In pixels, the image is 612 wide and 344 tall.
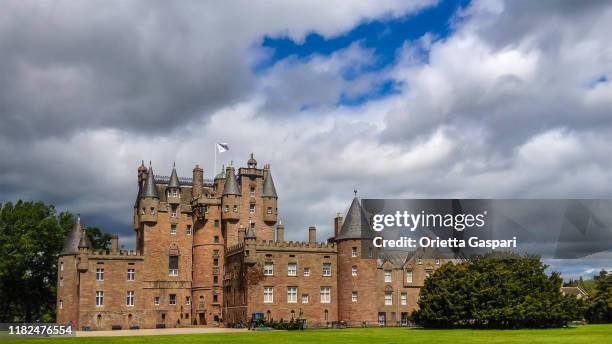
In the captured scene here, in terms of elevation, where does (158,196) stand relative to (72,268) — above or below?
above

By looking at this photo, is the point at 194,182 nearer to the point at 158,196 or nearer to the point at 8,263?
the point at 158,196

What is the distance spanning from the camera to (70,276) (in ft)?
273

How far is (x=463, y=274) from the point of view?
69625 millimetres

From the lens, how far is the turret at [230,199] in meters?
86.6

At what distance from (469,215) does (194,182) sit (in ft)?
114

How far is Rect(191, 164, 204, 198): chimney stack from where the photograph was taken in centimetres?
9006

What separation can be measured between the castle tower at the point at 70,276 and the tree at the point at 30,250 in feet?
16.4

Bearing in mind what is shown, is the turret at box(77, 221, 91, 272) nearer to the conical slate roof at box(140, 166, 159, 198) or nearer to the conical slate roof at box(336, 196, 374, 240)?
the conical slate roof at box(140, 166, 159, 198)

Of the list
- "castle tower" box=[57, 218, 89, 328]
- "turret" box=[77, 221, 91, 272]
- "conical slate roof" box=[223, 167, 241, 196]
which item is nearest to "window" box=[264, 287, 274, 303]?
"conical slate roof" box=[223, 167, 241, 196]

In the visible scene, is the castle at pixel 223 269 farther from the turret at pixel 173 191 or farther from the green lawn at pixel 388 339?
the green lawn at pixel 388 339

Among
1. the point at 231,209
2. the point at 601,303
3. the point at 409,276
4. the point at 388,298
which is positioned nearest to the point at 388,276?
the point at 388,298

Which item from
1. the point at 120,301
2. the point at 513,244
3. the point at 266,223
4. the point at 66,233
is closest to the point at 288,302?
the point at 266,223

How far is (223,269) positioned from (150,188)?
43.4 feet

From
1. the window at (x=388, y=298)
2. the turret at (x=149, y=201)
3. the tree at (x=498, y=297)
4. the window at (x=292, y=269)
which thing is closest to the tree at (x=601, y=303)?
the tree at (x=498, y=297)
